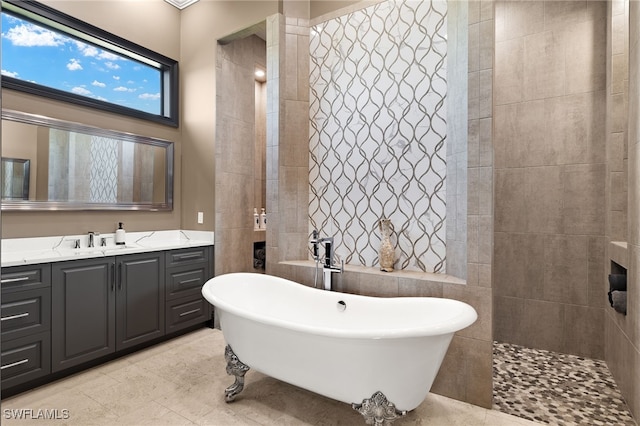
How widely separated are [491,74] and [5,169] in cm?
335

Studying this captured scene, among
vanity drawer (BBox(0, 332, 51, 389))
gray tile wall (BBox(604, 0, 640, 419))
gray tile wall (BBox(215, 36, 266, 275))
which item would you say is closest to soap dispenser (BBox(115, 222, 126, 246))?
gray tile wall (BBox(215, 36, 266, 275))

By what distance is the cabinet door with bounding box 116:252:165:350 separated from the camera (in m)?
2.86

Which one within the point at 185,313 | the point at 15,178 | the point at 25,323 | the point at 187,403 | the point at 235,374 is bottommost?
the point at 187,403

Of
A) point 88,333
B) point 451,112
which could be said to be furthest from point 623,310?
point 88,333

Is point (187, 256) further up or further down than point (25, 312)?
further up

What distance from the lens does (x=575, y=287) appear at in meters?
2.90

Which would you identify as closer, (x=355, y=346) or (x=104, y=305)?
(x=355, y=346)

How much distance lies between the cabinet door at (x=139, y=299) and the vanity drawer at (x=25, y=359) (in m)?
0.47

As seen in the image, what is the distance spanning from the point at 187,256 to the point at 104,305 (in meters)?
0.79

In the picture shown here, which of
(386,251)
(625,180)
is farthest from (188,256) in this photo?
(625,180)

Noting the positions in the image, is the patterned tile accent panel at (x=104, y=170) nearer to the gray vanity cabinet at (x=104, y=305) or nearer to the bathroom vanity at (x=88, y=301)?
the bathroom vanity at (x=88, y=301)

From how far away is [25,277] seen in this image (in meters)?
2.35

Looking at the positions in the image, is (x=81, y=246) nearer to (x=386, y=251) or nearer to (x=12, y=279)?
(x=12, y=279)

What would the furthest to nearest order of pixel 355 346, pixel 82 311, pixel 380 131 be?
pixel 380 131 → pixel 82 311 → pixel 355 346
